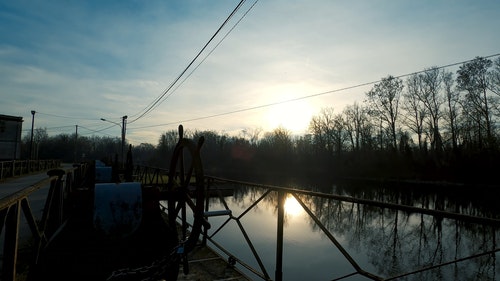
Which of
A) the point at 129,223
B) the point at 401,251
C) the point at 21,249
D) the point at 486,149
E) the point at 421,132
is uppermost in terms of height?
the point at 421,132

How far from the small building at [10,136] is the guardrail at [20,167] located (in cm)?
163

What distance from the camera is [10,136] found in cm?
2470

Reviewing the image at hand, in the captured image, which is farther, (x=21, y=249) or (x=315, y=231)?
(x=315, y=231)

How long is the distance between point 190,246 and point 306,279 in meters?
7.69

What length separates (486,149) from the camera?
32688mm

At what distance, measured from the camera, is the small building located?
2427cm

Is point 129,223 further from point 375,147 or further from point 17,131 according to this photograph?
point 375,147

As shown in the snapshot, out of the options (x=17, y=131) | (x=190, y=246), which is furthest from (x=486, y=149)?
(x=17, y=131)

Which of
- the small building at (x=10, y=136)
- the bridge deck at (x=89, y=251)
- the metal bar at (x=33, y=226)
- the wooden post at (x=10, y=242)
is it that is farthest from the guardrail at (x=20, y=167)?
the bridge deck at (x=89, y=251)

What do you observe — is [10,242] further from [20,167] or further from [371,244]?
[20,167]

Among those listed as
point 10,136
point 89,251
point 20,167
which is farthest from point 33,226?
point 10,136

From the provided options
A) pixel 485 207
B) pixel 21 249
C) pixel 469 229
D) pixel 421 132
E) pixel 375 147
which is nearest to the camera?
pixel 21 249

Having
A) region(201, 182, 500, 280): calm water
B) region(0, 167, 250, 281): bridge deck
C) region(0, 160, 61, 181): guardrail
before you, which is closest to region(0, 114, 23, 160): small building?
region(0, 160, 61, 181): guardrail

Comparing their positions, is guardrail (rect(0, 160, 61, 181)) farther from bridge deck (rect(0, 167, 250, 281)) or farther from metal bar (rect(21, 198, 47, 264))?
bridge deck (rect(0, 167, 250, 281))
